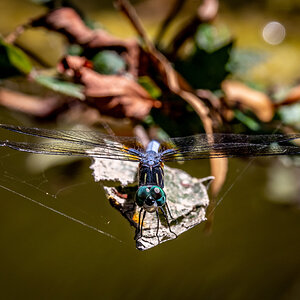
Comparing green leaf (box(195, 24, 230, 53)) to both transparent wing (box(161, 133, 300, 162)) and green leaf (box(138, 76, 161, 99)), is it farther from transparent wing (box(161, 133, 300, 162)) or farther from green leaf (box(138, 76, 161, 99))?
transparent wing (box(161, 133, 300, 162))

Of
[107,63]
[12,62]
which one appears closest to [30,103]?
[12,62]

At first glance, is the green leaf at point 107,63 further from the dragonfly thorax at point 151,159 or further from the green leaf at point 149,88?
the dragonfly thorax at point 151,159

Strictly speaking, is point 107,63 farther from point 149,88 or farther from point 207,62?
point 207,62

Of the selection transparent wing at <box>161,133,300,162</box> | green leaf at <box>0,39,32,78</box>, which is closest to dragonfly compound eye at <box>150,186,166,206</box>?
transparent wing at <box>161,133,300,162</box>

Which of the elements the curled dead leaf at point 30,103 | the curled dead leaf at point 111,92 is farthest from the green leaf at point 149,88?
the curled dead leaf at point 30,103

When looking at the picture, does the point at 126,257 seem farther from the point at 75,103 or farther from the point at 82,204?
the point at 75,103

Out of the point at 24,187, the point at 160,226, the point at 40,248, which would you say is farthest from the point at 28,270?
the point at 160,226
